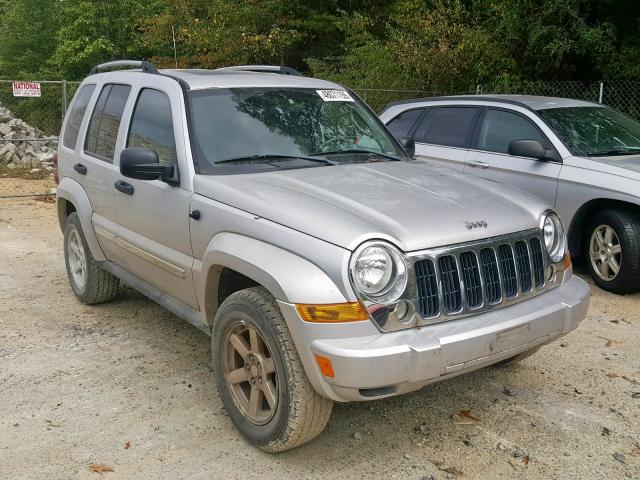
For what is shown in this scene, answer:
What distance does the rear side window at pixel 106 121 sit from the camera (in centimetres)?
512

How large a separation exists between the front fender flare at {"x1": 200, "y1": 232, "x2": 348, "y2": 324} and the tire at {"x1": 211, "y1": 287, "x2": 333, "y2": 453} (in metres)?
0.15

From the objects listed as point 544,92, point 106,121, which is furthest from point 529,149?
point 544,92

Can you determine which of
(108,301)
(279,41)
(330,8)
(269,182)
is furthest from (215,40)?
(269,182)

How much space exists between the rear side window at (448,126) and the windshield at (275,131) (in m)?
2.99

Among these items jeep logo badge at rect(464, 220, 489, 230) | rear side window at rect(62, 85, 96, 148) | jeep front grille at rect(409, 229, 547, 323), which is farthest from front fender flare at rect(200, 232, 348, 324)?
rear side window at rect(62, 85, 96, 148)

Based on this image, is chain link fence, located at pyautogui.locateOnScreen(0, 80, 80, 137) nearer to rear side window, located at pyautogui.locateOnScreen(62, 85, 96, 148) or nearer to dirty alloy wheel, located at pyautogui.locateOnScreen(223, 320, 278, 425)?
rear side window, located at pyautogui.locateOnScreen(62, 85, 96, 148)

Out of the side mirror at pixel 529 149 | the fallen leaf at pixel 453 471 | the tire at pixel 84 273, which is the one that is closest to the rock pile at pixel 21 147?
the tire at pixel 84 273

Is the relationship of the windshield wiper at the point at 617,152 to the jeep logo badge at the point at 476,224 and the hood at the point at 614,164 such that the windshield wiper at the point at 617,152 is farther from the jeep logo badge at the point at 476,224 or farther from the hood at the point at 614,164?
the jeep logo badge at the point at 476,224

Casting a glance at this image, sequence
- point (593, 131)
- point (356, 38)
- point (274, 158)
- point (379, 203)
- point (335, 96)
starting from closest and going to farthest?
point (379, 203) < point (274, 158) < point (335, 96) < point (593, 131) < point (356, 38)

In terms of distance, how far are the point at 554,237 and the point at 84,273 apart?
12.8 ft

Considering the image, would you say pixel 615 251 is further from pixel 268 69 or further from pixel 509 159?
pixel 268 69

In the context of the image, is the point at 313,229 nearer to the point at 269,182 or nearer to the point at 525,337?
the point at 269,182

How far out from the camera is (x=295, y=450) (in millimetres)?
3639

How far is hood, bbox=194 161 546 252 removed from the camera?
3.29m
